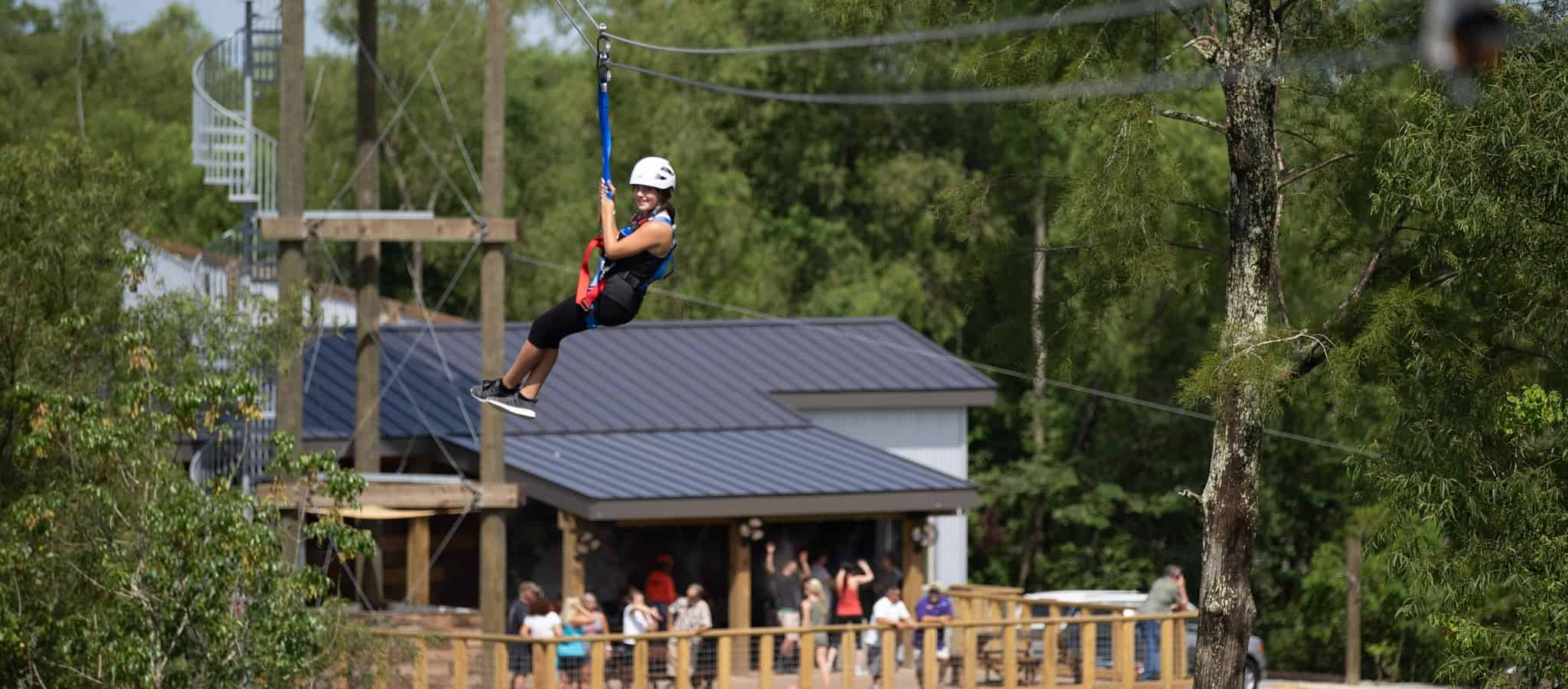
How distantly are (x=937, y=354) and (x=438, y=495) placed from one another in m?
9.52

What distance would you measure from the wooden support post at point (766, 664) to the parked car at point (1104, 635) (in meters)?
3.29

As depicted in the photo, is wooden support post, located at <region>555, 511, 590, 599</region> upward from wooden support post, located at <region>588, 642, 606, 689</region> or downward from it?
upward

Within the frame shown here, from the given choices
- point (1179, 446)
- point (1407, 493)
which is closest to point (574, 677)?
point (1407, 493)

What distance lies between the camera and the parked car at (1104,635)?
74.8ft

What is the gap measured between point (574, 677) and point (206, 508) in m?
3.88

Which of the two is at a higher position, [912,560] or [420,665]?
[912,560]

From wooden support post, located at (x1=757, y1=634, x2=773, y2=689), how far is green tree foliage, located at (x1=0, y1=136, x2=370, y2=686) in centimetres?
371

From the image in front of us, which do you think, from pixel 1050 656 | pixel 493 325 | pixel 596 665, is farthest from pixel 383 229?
pixel 1050 656

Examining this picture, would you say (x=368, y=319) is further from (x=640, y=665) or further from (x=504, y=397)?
(x=504, y=397)

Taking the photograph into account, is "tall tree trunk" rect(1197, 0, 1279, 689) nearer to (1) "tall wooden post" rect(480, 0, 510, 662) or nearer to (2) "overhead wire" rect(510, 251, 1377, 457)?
(2) "overhead wire" rect(510, 251, 1377, 457)

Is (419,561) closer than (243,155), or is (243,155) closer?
(243,155)

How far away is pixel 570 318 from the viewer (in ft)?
40.1

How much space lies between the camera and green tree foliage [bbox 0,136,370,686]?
59.2ft

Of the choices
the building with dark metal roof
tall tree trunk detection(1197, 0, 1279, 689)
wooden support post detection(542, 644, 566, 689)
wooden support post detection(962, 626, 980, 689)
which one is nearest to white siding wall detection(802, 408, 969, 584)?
the building with dark metal roof
